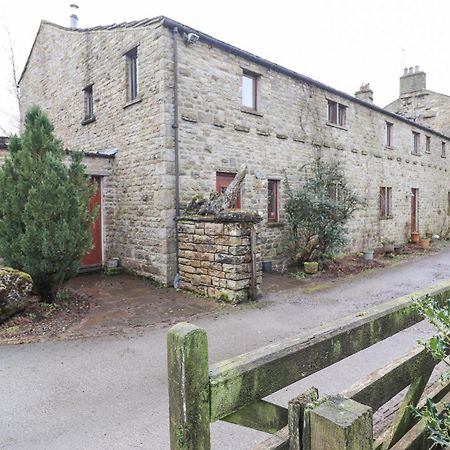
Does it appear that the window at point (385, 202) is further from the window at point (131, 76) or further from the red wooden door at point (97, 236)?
the red wooden door at point (97, 236)

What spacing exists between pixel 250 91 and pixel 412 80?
1705 cm

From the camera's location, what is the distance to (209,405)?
1204 mm

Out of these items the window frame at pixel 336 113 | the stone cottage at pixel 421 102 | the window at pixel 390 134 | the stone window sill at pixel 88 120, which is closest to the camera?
the stone window sill at pixel 88 120

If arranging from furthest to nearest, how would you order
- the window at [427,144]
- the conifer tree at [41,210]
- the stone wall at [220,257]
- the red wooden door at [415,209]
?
the window at [427,144]
the red wooden door at [415,209]
the stone wall at [220,257]
the conifer tree at [41,210]

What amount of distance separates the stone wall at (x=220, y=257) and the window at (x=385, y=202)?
35.7 ft

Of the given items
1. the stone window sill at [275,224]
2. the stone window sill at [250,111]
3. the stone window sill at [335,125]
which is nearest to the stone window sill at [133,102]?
the stone window sill at [250,111]

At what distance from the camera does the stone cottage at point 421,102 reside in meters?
22.5

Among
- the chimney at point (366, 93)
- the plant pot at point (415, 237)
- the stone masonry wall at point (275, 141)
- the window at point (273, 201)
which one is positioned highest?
the chimney at point (366, 93)

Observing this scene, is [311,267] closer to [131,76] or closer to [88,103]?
[131,76]

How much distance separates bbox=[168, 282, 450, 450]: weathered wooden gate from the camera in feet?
3.69

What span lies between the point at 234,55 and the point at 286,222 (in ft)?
17.2

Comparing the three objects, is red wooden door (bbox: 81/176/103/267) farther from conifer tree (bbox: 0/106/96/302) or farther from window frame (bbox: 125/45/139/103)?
conifer tree (bbox: 0/106/96/302)

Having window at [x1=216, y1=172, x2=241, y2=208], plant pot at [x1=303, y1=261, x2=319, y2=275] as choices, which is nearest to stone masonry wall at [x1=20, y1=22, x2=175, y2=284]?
window at [x1=216, y1=172, x2=241, y2=208]

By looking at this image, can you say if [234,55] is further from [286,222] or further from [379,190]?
[379,190]
